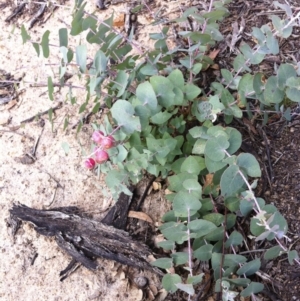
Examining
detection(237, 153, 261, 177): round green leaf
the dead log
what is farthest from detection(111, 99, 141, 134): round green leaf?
the dead log

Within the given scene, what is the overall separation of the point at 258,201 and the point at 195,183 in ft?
0.80

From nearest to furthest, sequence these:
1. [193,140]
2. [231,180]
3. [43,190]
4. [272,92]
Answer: [231,180] < [272,92] < [193,140] < [43,190]

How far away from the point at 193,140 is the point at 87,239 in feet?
2.17

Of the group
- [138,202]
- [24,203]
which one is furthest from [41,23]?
[138,202]

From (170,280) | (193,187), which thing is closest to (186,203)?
(193,187)

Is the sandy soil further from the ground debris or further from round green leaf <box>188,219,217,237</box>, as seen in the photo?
round green leaf <box>188,219,217,237</box>

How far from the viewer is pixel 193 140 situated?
6.18ft

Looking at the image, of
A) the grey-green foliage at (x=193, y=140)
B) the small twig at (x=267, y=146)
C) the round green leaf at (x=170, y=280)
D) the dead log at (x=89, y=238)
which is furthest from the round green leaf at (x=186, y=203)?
the small twig at (x=267, y=146)

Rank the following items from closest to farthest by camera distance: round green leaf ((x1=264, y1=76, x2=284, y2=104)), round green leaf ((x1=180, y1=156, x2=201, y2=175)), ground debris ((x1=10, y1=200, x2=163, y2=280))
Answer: round green leaf ((x1=264, y1=76, x2=284, y2=104)), round green leaf ((x1=180, y1=156, x2=201, y2=175)), ground debris ((x1=10, y1=200, x2=163, y2=280))

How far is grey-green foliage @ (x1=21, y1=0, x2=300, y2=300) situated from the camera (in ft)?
5.00

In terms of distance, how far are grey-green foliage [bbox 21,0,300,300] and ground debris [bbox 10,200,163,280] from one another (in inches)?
9.2

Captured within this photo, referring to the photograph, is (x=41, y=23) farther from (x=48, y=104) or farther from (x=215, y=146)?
(x=215, y=146)

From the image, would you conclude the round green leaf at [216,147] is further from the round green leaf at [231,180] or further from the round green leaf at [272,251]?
the round green leaf at [272,251]

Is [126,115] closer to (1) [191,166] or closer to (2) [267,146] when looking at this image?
(1) [191,166]
